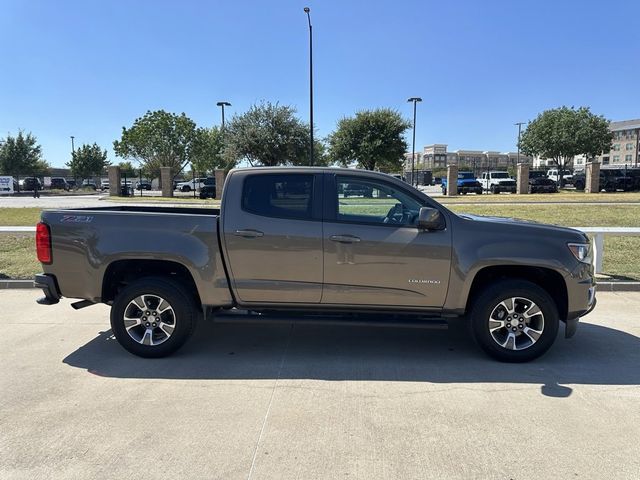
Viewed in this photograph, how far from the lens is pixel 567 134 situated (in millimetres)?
48781

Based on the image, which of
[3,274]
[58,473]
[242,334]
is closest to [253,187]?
[242,334]

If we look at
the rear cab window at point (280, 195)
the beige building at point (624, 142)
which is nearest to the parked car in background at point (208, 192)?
the rear cab window at point (280, 195)

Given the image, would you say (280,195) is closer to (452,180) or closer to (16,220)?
(16,220)

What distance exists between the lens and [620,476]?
2.97 m

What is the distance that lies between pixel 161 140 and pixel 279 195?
4099 centimetres

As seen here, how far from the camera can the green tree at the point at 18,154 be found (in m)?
51.1

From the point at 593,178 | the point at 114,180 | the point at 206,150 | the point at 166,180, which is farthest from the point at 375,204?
the point at 206,150

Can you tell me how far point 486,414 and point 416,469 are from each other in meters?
0.99

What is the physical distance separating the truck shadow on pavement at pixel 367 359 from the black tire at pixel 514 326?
14 centimetres

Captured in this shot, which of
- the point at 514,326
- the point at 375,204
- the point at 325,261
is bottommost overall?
the point at 514,326

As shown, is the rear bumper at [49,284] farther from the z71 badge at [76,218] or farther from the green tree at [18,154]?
the green tree at [18,154]

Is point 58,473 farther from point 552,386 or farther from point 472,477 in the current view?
point 552,386

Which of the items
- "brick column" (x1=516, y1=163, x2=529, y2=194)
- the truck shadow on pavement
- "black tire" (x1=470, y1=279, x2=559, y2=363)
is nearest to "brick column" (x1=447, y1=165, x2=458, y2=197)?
"brick column" (x1=516, y1=163, x2=529, y2=194)

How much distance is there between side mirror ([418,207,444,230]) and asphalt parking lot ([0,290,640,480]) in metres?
1.37
